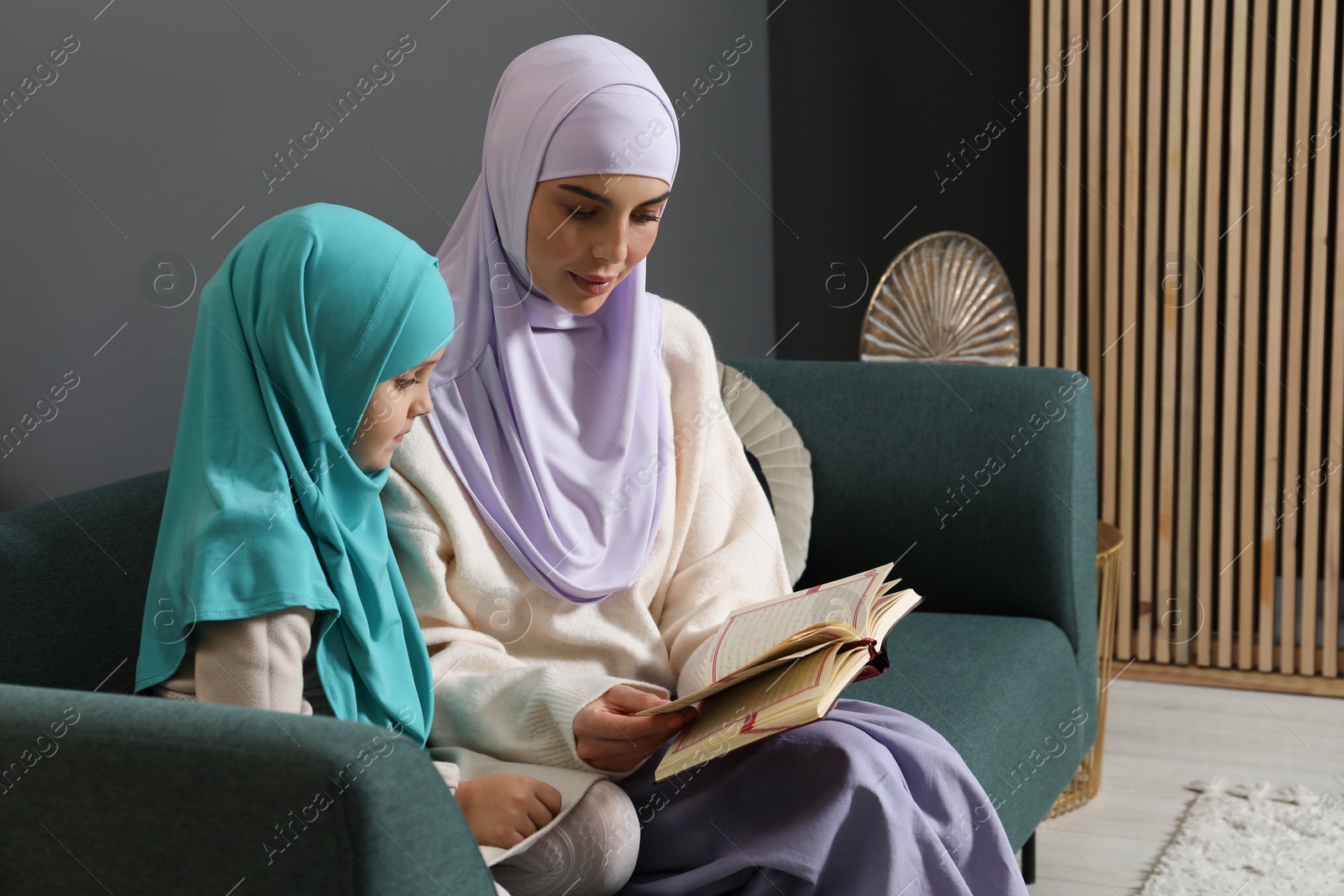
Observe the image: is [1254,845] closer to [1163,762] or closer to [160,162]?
[1163,762]

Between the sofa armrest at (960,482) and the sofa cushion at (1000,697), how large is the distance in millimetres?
71

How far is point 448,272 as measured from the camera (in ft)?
5.32

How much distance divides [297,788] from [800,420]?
164cm

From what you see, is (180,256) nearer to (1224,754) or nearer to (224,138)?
(224,138)

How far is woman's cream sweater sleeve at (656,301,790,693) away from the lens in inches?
65.7

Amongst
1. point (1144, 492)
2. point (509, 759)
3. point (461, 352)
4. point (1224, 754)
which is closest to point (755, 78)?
point (1144, 492)

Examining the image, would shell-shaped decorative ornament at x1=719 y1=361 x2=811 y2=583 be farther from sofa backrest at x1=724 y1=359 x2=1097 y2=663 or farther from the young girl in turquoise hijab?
the young girl in turquoise hijab

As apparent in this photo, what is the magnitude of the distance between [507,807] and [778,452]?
3.85 ft

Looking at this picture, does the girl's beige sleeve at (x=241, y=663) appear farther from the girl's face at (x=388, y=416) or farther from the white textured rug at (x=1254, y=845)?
the white textured rug at (x=1254, y=845)

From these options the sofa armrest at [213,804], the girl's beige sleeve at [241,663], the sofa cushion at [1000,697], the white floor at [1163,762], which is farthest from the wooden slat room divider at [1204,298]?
the sofa armrest at [213,804]

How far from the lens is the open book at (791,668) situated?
3.79 feet

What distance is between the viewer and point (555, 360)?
5.36ft

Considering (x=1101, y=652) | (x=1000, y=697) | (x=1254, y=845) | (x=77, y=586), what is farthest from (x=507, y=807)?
(x=1101, y=652)

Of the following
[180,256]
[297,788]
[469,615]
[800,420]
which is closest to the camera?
[297,788]
